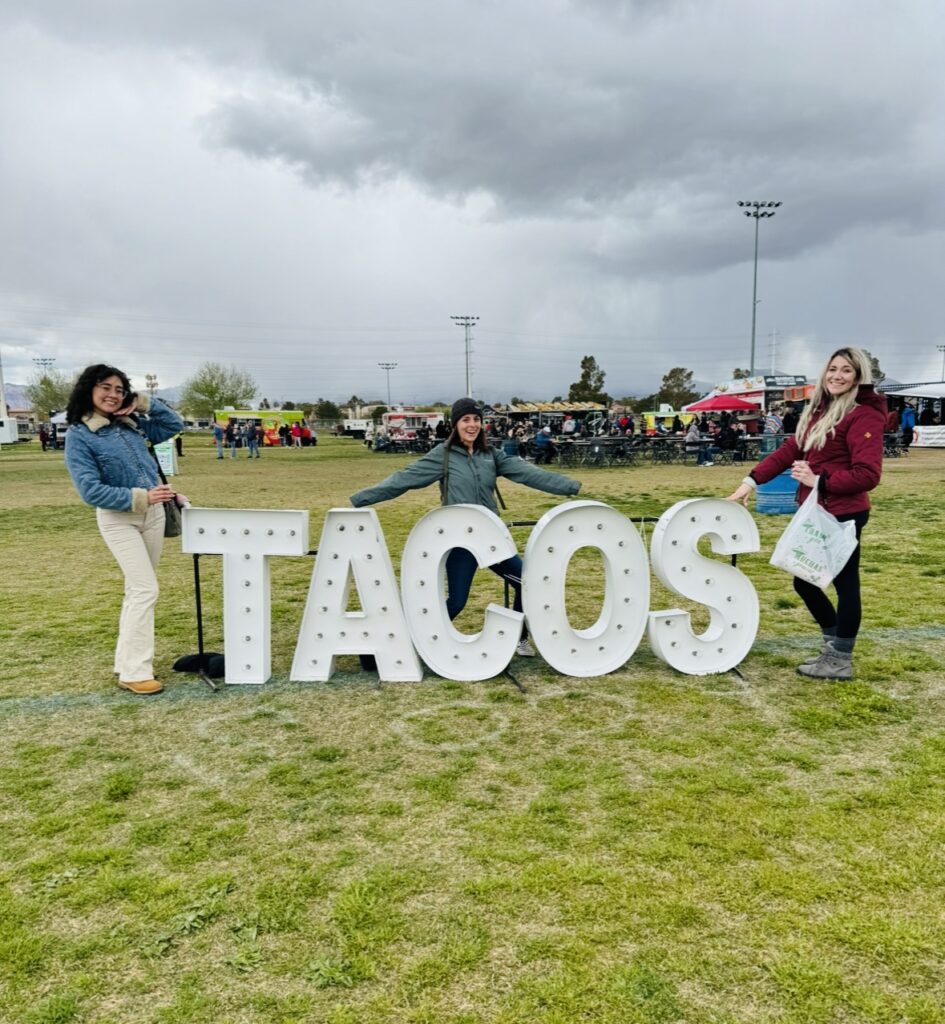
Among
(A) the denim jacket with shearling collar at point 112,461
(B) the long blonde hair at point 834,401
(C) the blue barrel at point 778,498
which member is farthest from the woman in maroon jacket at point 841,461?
(C) the blue barrel at point 778,498

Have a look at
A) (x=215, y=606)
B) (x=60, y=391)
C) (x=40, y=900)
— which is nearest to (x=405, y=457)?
(x=215, y=606)

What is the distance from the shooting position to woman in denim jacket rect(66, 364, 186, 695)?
4.10m

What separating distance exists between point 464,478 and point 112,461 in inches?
80.2

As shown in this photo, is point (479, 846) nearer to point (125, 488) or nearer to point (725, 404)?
point (125, 488)

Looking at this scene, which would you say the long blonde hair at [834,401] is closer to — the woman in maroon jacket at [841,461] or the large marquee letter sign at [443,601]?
the woman in maroon jacket at [841,461]

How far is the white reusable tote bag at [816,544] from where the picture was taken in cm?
410

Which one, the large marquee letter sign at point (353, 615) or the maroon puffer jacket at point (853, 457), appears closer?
the maroon puffer jacket at point (853, 457)

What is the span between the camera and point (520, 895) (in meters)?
2.49

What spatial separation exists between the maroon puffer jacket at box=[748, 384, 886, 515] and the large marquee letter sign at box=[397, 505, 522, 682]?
71.6 inches

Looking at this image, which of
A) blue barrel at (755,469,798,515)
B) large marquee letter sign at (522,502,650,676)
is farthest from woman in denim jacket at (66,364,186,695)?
blue barrel at (755,469,798,515)

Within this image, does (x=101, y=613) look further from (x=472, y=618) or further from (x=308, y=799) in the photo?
(x=308, y=799)

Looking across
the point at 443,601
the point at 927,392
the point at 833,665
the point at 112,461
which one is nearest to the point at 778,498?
the point at 833,665

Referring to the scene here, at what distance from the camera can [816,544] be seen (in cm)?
412

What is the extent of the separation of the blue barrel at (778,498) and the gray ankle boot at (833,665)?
735 centimetres
